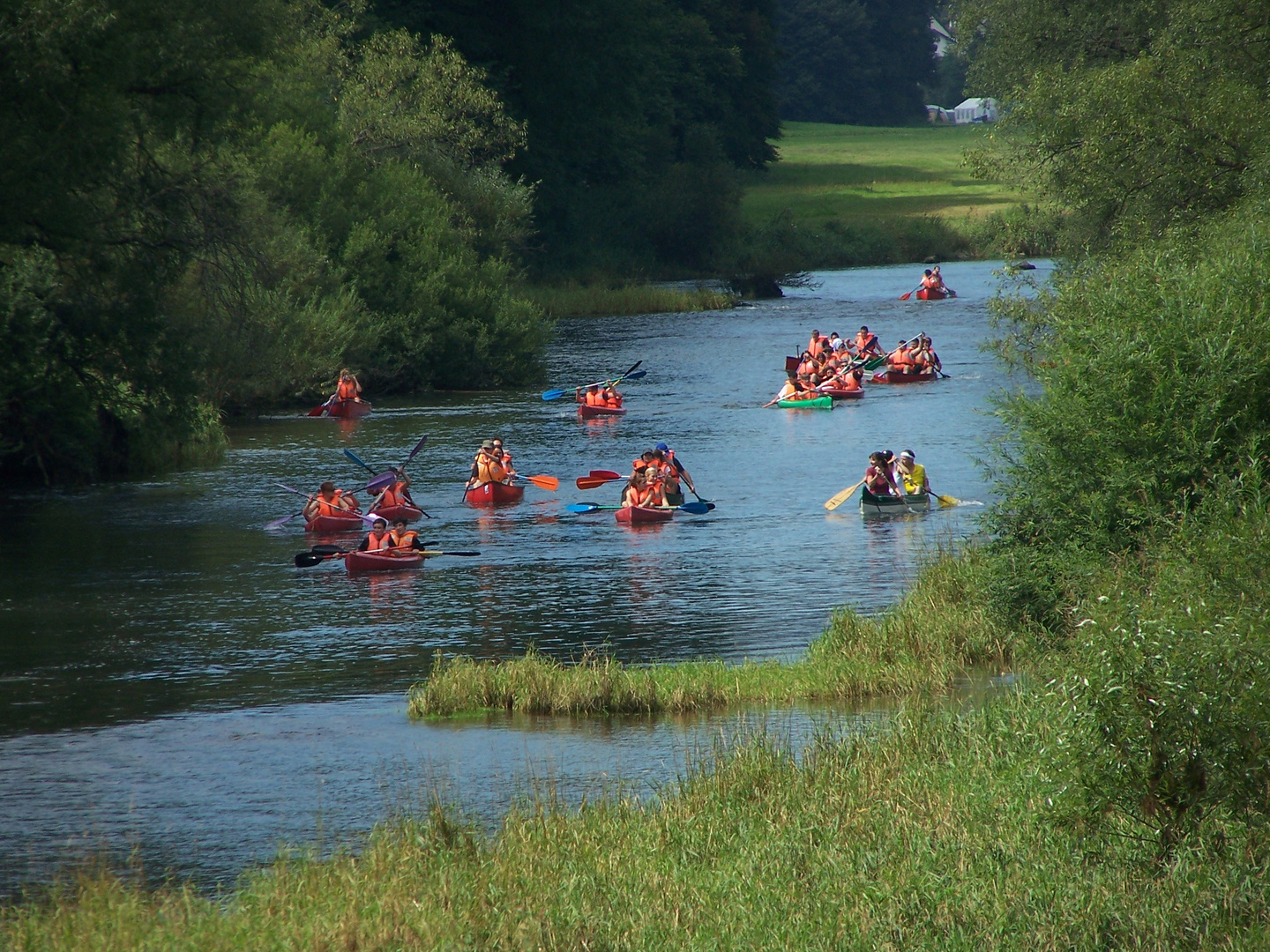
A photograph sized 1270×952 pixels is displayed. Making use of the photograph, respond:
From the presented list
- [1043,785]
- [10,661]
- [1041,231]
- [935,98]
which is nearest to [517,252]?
[1041,231]

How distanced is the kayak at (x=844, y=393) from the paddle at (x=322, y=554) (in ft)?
60.0

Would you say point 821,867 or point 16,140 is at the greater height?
point 16,140

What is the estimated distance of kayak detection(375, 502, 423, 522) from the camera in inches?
944

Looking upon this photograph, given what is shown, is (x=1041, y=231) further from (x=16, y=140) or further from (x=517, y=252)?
(x=517, y=252)

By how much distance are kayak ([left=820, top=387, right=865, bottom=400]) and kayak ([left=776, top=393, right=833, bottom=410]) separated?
101 cm

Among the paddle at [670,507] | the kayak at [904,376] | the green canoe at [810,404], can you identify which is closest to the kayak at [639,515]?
the paddle at [670,507]

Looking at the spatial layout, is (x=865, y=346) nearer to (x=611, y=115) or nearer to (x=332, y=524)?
(x=332, y=524)

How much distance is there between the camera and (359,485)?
27328 mm

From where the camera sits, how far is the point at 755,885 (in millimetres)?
7996

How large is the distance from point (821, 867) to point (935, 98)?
155m

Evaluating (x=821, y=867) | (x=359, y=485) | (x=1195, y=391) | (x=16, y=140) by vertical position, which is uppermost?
(x=16, y=140)

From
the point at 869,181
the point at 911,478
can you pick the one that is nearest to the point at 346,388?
the point at 911,478

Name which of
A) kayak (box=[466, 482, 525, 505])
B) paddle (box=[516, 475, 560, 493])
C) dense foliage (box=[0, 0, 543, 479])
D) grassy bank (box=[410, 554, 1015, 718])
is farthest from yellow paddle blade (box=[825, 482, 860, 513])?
dense foliage (box=[0, 0, 543, 479])

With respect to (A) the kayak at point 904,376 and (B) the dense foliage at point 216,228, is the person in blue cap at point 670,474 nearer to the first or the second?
A: (B) the dense foliage at point 216,228
